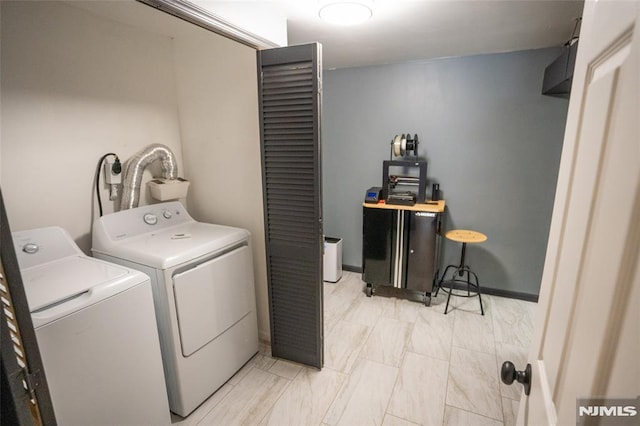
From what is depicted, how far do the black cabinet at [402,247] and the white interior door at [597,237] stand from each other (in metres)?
2.12

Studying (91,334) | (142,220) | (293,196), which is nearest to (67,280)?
(91,334)

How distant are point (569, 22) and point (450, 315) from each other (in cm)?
239

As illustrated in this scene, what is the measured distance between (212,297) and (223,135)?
1174 millimetres

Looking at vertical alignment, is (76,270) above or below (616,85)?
below

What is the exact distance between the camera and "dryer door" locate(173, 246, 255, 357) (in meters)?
1.72

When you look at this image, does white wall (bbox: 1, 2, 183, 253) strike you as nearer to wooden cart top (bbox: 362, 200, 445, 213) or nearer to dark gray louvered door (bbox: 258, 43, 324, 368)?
dark gray louvered door (bbox: 258, 43, 324, 368)

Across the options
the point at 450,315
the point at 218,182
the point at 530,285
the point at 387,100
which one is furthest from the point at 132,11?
the point at 530,285

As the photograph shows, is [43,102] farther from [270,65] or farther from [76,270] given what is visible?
[270,65]

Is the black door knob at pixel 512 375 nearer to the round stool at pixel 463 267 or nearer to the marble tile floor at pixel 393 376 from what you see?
the marble tile floor at pixel 393 376

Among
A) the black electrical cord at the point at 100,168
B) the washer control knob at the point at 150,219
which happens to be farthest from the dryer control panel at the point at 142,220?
the black electrical cord at the point at 100,168

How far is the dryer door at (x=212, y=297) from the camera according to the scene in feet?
5.63

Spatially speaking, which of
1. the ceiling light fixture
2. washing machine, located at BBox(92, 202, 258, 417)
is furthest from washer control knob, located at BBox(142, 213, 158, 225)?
the ceiling light fixture

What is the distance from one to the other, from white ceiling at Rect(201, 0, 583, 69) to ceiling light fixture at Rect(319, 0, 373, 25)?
Result: 0.07m

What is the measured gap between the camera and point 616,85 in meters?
0.46
